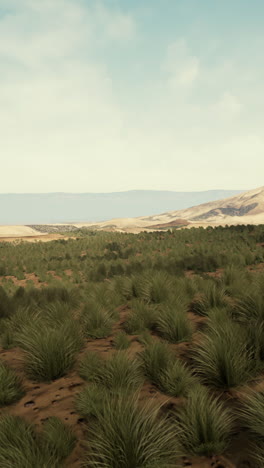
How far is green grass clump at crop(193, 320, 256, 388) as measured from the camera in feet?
11.3

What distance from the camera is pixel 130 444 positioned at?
2.29 meters

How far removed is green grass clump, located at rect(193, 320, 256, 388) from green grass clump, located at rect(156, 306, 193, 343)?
0.91 metres

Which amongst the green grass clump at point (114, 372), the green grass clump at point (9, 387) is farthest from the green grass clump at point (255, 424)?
the green grass clump at point (9, 387)

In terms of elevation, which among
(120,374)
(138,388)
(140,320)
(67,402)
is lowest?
(67,402)

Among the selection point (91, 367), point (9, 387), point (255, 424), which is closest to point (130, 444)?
point (255, 424)

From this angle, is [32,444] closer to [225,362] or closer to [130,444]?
[130,444]

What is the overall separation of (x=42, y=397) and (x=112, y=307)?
3457 mm

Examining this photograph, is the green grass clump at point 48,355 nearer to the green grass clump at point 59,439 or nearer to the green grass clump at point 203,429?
the green grass clump at point 59,439

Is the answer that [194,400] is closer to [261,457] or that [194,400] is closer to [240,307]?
[261,457]

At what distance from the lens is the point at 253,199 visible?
136 metres

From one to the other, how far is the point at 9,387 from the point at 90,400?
1240 mm

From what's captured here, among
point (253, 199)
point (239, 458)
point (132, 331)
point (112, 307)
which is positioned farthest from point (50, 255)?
point (253, 199)

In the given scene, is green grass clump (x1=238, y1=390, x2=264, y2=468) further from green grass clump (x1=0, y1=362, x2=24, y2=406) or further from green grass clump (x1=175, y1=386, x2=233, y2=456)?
green grass clump (x1=0, y1=362, x2=24, y2=406)

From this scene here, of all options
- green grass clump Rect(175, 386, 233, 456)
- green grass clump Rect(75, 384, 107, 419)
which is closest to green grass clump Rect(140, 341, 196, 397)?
green grass clump Rect(175, 386, 233, 456)
